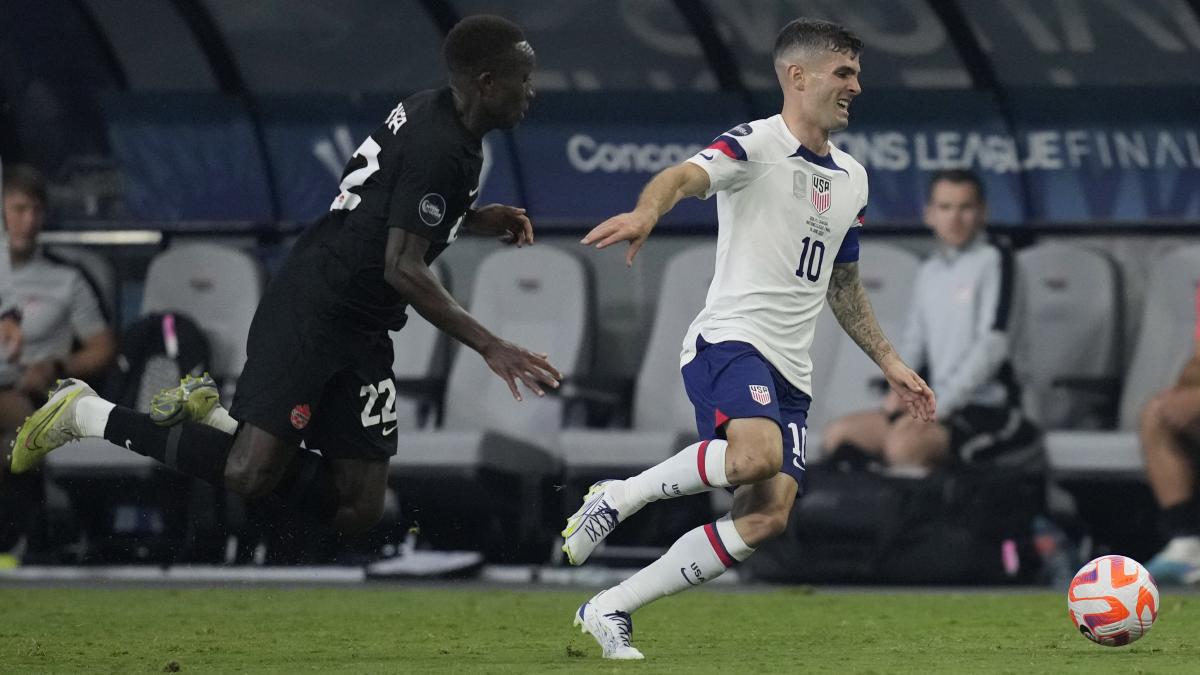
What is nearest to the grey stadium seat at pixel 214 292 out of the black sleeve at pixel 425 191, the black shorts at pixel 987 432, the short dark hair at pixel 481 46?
the black shorts at pixel 987 432

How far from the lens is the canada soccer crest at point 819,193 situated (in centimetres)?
704

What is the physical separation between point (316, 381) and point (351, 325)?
230 millimetres

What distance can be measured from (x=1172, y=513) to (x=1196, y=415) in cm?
54

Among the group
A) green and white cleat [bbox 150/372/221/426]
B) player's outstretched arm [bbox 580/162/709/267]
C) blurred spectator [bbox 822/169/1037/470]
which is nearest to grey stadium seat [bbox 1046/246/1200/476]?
blurred spectator [bbox 822/169/1037/470]

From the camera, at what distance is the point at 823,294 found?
23.6ft

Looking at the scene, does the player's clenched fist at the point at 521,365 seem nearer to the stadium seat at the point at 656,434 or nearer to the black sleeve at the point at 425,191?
the black sleeve at the point at 425,191

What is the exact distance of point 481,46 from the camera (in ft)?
23.4

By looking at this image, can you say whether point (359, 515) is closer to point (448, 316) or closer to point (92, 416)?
point (92, 416)

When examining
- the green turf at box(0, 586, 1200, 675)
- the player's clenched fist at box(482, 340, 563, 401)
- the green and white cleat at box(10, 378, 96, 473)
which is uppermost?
the player's clenched fist at box(482, 340, 563, 401)

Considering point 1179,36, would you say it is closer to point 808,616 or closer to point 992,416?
point 992,416

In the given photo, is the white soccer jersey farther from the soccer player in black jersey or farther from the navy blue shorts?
the soccer player in black jersey

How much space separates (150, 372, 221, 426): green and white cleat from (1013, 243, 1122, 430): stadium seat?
6151 millimetres

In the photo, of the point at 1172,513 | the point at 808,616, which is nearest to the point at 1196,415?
the point at 1172,513

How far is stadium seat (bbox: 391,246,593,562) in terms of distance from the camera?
1210cm
